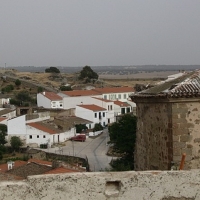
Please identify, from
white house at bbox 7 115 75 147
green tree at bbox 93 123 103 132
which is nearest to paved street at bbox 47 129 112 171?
green tree at bbox 93 123 103 132

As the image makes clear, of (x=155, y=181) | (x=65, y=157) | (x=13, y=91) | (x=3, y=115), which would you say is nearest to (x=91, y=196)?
(x=155, y=181)

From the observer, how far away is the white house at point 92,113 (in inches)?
2238

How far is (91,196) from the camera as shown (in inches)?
218

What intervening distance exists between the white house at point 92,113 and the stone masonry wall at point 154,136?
45.1 metres

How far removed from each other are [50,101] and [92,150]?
19.3m

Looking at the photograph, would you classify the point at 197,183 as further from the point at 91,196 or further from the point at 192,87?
the point at 192,87

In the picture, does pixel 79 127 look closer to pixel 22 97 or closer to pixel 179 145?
pixel 22 97

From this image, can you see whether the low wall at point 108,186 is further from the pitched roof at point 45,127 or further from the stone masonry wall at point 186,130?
the pitched roof at point 45,127

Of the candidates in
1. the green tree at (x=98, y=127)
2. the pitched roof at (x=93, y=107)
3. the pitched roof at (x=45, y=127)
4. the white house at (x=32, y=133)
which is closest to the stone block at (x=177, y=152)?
the white house at (x=32, y=133)

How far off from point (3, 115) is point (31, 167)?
3274 centimetres

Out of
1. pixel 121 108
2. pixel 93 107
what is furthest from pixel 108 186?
pixel 121 108

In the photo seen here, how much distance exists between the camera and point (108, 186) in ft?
18.3

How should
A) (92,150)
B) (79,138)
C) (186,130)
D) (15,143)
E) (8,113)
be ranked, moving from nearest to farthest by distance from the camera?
(186,130) → (92,150) → (15,143) → (79,138) → (8,113)

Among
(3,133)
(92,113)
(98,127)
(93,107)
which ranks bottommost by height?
(98,127)
